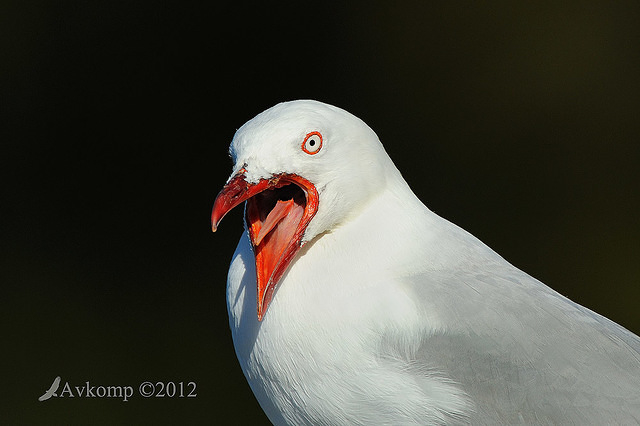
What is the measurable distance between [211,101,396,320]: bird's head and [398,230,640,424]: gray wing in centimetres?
20

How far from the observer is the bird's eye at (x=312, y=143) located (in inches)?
59.9

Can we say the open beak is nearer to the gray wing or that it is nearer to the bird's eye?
the bird's eye

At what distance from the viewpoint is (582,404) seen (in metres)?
1.51

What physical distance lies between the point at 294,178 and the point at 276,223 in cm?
10

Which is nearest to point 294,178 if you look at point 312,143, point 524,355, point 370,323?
point 312,143

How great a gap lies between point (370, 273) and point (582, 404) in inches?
16.3

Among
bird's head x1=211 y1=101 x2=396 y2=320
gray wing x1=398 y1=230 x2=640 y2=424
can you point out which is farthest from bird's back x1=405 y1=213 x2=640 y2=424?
bird's head x1=211 y1=101 x2=396 y2=320

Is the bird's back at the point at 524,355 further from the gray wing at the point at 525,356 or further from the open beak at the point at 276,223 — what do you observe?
the open beak at the point at 276,223

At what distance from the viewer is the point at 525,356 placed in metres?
1.53

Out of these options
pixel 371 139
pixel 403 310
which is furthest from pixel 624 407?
pixel 371 139

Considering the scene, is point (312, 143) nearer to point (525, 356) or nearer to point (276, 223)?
point (276, 223)

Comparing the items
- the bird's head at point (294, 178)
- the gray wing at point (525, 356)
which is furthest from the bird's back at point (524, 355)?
the bird's head at point (294, 178)

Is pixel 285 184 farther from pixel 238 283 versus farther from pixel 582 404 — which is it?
pixel 582 404

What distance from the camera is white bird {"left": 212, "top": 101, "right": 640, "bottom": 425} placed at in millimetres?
1516
